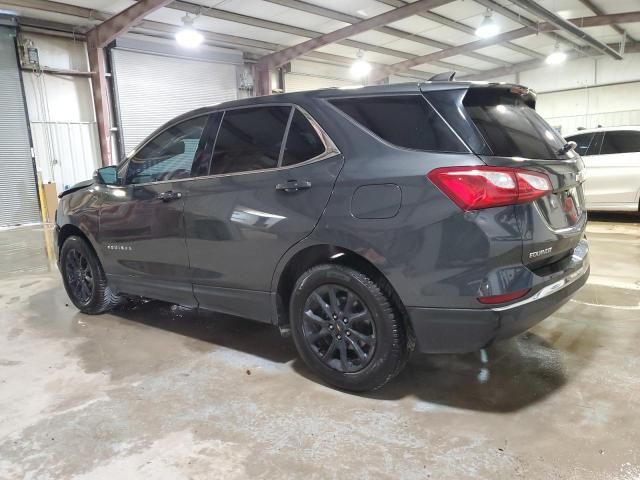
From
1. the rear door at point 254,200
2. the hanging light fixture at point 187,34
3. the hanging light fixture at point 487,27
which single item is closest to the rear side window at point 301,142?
the rear door at point 254,200

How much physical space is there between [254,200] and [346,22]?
9.79 m

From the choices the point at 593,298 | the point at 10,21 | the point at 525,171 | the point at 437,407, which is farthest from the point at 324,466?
the point at 10,21

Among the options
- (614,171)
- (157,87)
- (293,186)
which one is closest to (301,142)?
(293,186)

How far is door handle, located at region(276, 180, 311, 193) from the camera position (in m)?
2.33

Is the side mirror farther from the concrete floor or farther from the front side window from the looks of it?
the concrete floor

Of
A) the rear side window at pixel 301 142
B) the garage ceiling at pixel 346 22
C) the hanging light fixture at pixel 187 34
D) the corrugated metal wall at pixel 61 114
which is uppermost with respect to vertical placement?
the garage ceiling at pixel 346 22

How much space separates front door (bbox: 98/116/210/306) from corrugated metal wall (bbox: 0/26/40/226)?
796cm

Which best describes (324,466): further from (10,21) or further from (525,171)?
(10,21)

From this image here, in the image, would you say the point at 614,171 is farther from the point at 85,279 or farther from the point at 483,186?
the point at 85,279

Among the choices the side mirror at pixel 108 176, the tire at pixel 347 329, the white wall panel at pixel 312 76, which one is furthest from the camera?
the white wall panel at pixel 312 76

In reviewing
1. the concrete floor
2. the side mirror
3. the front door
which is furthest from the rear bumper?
the side mirror

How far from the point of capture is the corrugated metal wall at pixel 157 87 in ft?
35.7

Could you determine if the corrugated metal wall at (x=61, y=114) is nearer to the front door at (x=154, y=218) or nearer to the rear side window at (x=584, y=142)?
the front door at (x=154, y=218)

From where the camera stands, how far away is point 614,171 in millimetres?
7059
